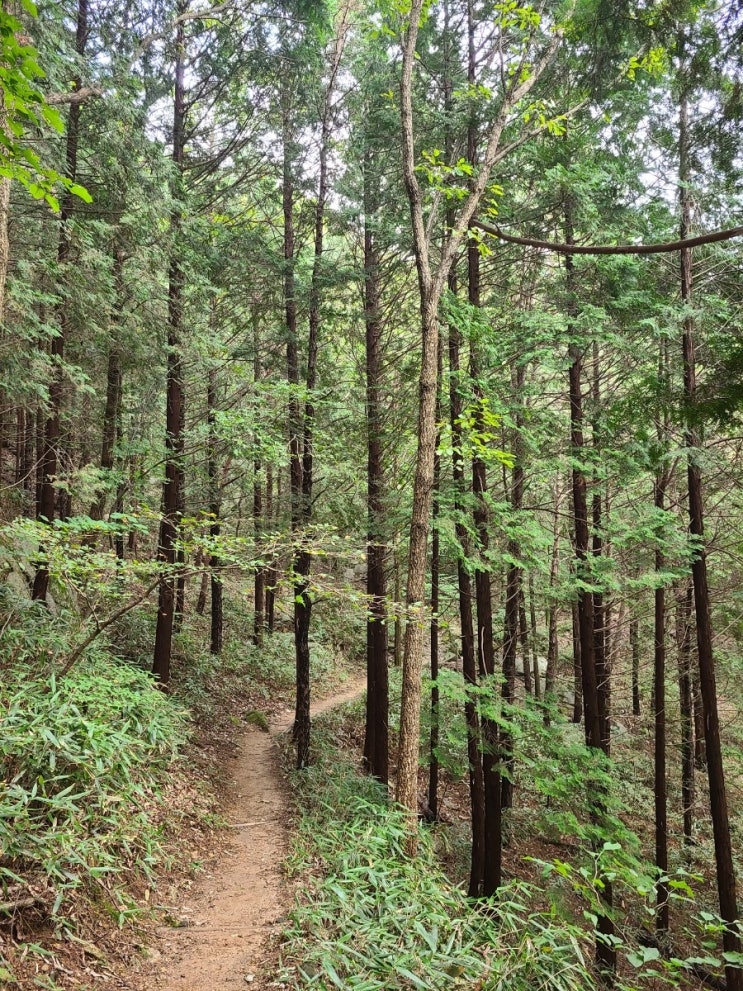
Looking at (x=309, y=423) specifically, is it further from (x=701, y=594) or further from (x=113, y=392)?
(x=701, y=594)

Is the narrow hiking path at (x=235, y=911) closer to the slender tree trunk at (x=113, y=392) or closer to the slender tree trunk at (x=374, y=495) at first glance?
the slender tree trunk at (x=374, y=495)

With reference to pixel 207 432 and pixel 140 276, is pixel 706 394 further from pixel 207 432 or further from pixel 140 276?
pixel 140 276

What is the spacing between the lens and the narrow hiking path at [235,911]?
15.4ft

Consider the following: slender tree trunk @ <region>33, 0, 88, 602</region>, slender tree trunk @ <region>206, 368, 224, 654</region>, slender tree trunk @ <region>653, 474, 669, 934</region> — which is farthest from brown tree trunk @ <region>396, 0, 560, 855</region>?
slender tree trunk @ <region>653, 474, 669, 934</region>

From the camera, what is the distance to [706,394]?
6.60 m

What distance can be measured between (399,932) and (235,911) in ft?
6.99

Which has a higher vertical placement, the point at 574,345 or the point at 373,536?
the point at 574,345

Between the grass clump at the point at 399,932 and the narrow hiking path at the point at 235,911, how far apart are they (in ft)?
1.17

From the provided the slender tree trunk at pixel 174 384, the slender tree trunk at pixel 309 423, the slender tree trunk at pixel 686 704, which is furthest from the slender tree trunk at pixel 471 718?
the slender tree trunk at pixel 686 704

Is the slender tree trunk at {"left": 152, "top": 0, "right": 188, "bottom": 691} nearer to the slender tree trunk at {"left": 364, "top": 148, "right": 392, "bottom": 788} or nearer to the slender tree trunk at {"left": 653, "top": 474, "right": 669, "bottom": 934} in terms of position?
the slender tree trunk at {"left": 364, "top": 148, "right": 392, "bottom": 788}

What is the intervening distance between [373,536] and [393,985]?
7626 millimetres

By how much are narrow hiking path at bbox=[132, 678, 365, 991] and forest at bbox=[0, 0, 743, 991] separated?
0.16 feet

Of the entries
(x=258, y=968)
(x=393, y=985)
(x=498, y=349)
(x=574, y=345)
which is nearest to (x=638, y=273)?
(x=574, y=345)

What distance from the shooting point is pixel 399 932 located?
478cm
